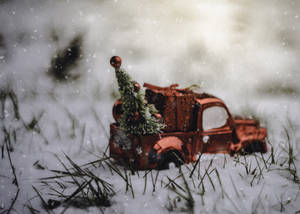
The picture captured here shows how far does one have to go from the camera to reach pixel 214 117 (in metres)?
2.03

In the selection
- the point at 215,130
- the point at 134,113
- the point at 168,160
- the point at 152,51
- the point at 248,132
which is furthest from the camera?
the point at 152,51

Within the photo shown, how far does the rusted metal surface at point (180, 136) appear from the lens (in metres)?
1.76

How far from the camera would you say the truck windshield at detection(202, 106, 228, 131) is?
1.98 metres

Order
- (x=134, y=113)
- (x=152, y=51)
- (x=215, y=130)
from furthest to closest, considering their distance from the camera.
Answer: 1. (x=152, y=51)
2. (x=215, y=130)
3. (x=134, y=113)

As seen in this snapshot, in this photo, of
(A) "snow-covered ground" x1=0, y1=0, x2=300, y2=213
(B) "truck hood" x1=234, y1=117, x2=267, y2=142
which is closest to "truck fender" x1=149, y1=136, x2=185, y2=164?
(B) "truck hood" x1=234, y1=117, x2=267, y2=142

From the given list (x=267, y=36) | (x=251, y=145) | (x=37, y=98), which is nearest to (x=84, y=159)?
(x=251, y=145)

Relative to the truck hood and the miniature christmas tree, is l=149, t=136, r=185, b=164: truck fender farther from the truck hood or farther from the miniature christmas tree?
the truck hood

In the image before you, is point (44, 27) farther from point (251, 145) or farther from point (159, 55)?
point (251, 145)

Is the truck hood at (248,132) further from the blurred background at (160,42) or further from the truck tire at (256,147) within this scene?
the blurred background at (160,42)

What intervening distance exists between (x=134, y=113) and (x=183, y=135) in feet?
1.46

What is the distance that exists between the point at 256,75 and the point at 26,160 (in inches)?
147

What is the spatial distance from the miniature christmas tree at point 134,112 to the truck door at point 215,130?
44cm

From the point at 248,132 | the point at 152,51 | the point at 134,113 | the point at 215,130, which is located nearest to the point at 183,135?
the point at 215,130

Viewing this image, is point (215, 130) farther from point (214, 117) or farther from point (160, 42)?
point (160, 42)
